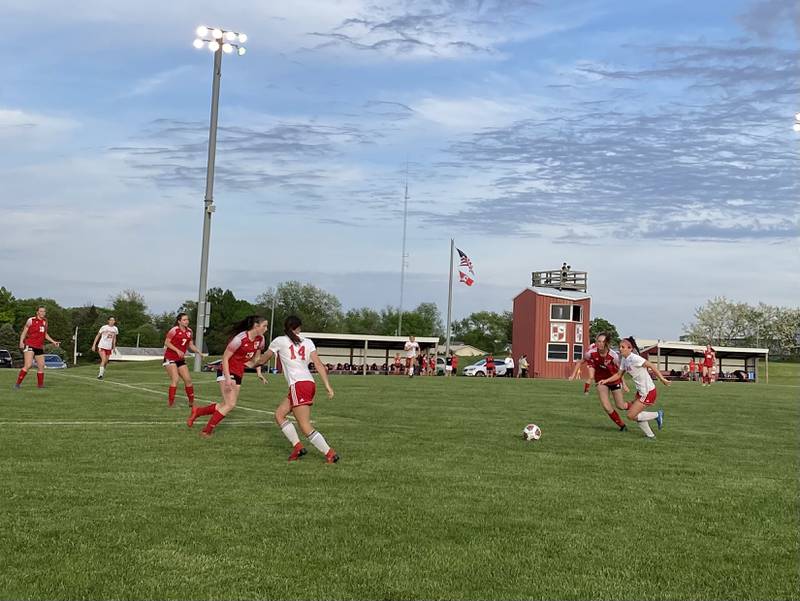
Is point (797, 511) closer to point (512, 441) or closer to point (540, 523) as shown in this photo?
point (540, 523)

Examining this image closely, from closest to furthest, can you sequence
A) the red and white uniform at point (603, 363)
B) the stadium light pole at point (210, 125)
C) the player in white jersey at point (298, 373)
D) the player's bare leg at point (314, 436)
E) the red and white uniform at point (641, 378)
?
the player's bare leg at point (314, 436), the player in white jersey at point (298, 373), the red and white uniform at point (641, 378), the red and white uniform at point (603, 363), the stadium light pole at point (210, 125)

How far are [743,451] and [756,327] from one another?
429 feet

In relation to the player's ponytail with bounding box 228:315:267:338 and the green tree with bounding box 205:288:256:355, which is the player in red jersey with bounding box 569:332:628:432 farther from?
the green tree with bounding box 205:288:256:355

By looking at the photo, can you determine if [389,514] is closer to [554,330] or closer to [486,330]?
[554,330]

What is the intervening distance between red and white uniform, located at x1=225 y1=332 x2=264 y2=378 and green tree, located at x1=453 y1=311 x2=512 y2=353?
148421mm

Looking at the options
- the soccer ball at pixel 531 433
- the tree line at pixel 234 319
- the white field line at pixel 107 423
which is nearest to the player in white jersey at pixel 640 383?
the soccer ball at pixel 531 433

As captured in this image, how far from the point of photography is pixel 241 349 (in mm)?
13742

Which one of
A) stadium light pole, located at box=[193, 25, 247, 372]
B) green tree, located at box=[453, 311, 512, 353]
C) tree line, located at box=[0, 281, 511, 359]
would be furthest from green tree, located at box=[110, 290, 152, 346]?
stadium light pole, located at box=[193, 25, 247, 372]

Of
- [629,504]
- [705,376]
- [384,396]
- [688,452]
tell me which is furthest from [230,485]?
[705,376]

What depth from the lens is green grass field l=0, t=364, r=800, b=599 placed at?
5.61 meters

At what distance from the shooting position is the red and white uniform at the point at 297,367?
428 inches

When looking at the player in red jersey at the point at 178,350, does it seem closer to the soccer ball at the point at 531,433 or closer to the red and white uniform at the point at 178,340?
the red and white uniform at the point at 178,340

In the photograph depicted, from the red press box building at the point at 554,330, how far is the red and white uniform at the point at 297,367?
54070mm

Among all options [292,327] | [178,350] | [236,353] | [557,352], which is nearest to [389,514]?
[292,327]
